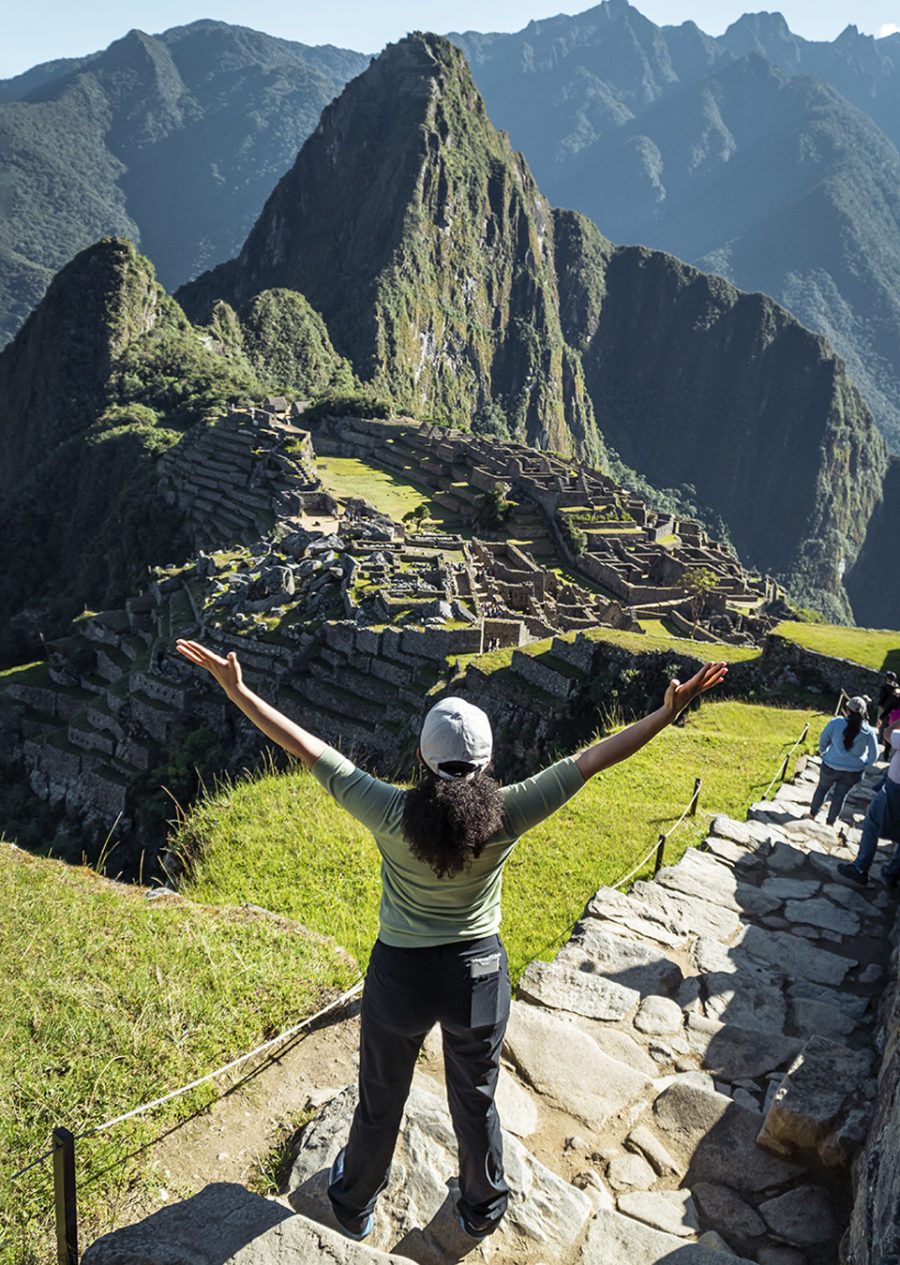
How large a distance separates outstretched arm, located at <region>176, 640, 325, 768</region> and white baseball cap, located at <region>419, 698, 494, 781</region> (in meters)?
0.39

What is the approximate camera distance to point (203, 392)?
74.8 m

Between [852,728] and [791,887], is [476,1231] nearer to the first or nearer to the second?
[791,887]

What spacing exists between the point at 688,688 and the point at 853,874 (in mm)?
4226

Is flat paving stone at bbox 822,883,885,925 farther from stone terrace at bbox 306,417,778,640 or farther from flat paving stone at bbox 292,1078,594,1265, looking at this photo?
stone terrace at bbox 306,417,778,640

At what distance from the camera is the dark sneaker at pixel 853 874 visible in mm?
6684

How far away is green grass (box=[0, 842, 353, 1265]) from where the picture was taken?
3.33 m

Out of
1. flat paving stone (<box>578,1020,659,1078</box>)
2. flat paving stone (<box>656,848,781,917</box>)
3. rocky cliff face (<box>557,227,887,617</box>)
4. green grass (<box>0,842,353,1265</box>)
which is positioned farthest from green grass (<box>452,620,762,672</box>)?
rocky cliff face (<box>557,227,887,617</box>)

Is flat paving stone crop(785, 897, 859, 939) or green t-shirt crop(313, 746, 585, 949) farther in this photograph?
flat paving stone crop(785, 897, 859, 939)

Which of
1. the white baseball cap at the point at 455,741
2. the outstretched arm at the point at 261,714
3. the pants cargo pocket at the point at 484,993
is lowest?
the pants cargo pocket at the point at 484,993

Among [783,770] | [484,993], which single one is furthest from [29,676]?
[484,993]

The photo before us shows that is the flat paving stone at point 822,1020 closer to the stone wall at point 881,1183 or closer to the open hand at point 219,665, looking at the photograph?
the stone wall at point 881,1183

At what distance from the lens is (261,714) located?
3.23m

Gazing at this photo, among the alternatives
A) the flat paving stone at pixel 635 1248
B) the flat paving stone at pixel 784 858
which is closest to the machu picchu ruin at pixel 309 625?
the flat paving stone at pixel 784 858

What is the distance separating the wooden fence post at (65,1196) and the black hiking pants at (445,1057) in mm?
796
